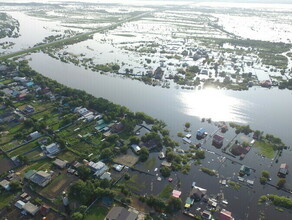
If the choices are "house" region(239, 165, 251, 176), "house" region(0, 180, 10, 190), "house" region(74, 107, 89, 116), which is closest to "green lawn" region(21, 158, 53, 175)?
"house" region(0, 180, 10, 190)

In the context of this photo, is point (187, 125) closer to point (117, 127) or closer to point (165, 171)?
point (117, 127)

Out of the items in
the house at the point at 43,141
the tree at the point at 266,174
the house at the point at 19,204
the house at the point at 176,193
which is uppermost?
the tree at the point at 266,174

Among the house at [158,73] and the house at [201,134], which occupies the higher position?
the house at [158,73]

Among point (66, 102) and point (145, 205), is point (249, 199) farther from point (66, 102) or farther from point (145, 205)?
point (66, 102)

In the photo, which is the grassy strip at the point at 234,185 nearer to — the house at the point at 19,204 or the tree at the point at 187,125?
the tree at the point at 187,125

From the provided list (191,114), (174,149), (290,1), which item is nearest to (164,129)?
(174,149)

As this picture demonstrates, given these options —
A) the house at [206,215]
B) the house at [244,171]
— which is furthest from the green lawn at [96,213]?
the house at [244,171]
